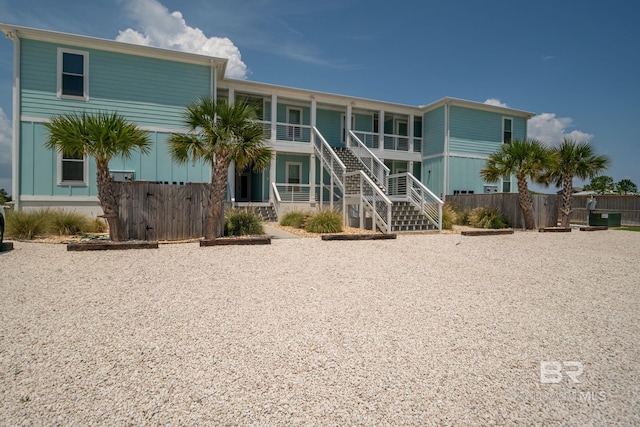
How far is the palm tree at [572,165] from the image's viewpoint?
17.3 meters

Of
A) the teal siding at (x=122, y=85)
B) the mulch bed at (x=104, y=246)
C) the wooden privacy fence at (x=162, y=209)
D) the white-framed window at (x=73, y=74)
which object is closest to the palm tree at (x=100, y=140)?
the wooden privacy fence at (x=162, y=209)

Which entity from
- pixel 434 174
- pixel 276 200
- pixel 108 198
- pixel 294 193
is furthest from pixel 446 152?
pixel 108 198

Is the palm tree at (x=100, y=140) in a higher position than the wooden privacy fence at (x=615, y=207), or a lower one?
higher

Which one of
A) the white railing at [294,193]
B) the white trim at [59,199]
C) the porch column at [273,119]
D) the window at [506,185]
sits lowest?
the white trim at [59,199]

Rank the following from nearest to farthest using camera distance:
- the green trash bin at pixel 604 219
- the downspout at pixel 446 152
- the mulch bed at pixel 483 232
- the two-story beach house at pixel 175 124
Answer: the mulch bed at pixel 483 232, the two-story beach house at pixel 175 124, the green trash bin at pixel 604 219, the downspout at pixel 446 152

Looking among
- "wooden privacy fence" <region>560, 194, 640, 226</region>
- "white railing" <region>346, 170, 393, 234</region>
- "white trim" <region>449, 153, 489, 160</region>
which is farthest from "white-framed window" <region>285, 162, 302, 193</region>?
"wooden privacy fence" <region>560, 194, 640, 226</region>

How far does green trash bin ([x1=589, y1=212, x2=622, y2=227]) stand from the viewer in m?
19.2

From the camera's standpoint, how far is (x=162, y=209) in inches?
416

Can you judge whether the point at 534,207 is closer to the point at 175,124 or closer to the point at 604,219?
the point at 604,219

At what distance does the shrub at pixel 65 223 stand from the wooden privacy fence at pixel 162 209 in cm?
269

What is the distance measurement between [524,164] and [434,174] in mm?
6809

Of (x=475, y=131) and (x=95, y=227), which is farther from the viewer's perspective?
(x=475, y=131)

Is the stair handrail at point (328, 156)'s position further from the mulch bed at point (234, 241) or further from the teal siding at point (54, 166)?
the teal siding at point (54, 166)

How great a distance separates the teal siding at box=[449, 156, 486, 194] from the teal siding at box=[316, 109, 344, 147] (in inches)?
282
